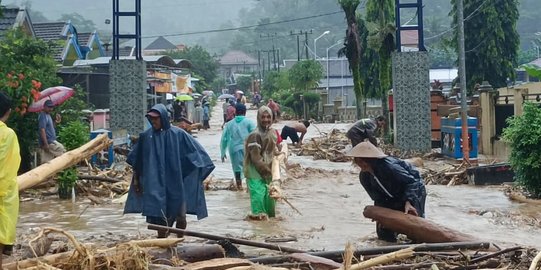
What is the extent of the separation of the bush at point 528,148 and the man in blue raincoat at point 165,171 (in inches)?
263

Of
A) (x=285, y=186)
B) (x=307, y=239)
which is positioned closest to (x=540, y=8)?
(x=285, y=186)

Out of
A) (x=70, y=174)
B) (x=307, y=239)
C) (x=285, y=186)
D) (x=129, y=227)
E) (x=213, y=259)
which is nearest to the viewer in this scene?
(x=213, y=259)

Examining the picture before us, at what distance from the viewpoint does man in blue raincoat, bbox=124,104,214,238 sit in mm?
8609

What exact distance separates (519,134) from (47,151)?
7725mm

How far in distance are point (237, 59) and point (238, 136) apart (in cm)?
12436

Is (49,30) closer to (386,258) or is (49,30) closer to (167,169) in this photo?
(167,169)


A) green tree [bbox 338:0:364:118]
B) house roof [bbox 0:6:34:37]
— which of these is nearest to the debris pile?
green tree [bbox 338:0:364:118]

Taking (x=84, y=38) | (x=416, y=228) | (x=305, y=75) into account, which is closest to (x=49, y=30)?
(x=84, y=38)

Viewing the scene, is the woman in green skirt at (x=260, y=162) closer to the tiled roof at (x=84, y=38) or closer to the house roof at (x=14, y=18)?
A: the house roof at (x=14, y=18)

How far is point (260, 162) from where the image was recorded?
11023mm

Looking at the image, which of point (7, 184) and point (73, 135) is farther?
point (73, 135)

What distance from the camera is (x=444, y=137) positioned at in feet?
73.8

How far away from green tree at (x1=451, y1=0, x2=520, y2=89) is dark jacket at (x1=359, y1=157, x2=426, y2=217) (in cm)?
2891

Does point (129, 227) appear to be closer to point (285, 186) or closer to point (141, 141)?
point (141, 141)
